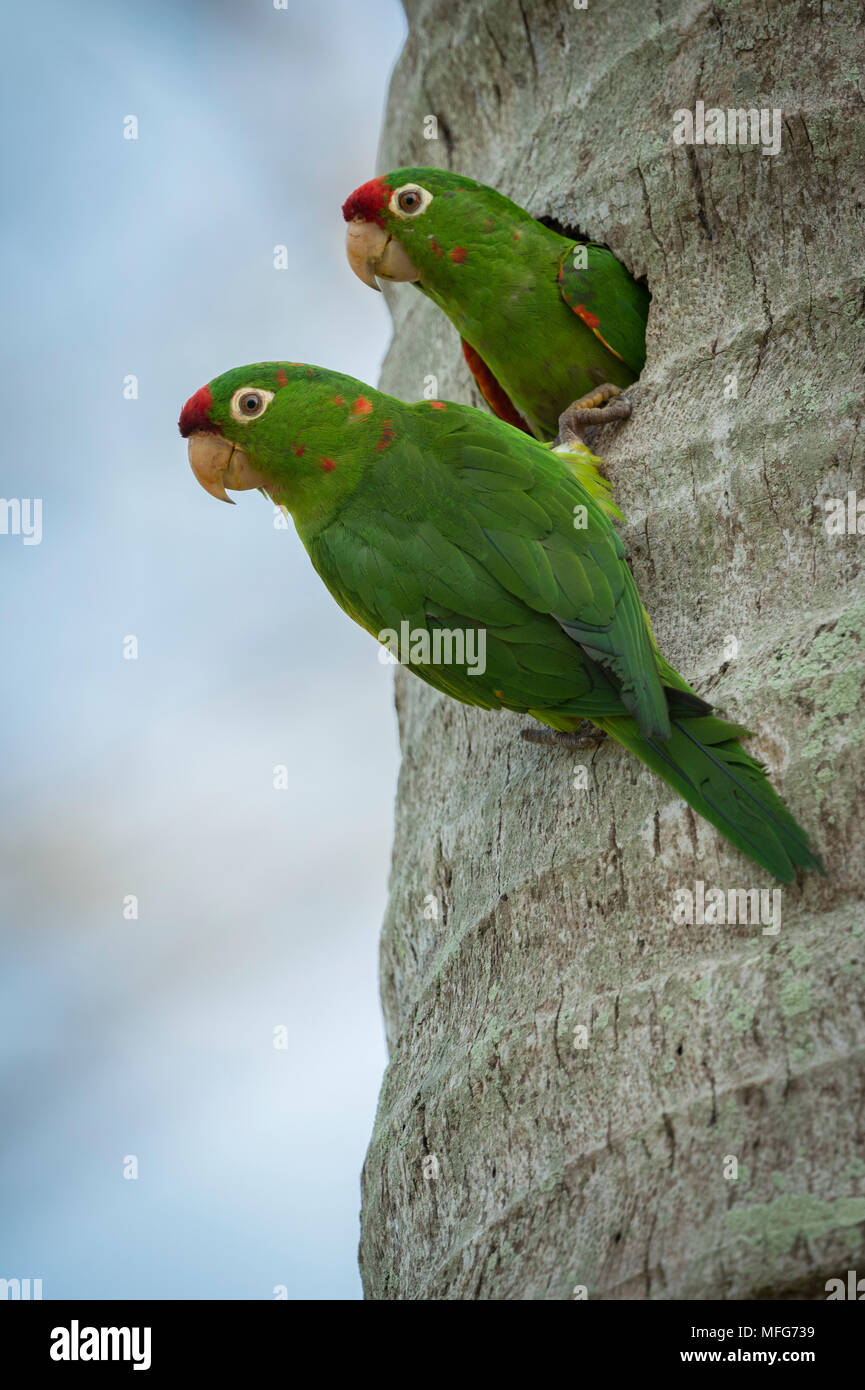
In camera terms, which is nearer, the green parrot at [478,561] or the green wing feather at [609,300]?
the green parrot at [478,561]

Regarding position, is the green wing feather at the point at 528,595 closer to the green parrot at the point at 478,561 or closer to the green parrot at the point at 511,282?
the green parrot at the point at 478,561

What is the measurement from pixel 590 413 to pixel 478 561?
0.66 m

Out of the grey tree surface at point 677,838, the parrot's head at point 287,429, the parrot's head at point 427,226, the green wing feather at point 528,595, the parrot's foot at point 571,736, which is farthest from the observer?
the parrot's head at point 427,226

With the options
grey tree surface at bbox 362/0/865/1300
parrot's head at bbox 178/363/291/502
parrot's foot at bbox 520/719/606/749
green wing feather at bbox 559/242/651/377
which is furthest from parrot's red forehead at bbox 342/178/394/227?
parrot's foot at bbox 520/719/606/749

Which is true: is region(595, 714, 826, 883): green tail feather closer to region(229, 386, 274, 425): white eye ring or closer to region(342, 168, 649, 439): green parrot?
region(342, 168, 649, 439): green parrot

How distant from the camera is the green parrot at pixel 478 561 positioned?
229 cm

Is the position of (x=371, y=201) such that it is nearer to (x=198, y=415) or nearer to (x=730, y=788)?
(x=198, y=415)

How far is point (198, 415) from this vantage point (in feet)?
9.96

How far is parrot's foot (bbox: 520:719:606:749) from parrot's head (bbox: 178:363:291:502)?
3.21ft

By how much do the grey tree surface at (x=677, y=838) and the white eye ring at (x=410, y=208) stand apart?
0.34m

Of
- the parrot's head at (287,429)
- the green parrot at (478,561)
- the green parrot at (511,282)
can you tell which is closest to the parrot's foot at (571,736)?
the green parrot at (478,561)

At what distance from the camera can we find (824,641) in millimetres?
2297
